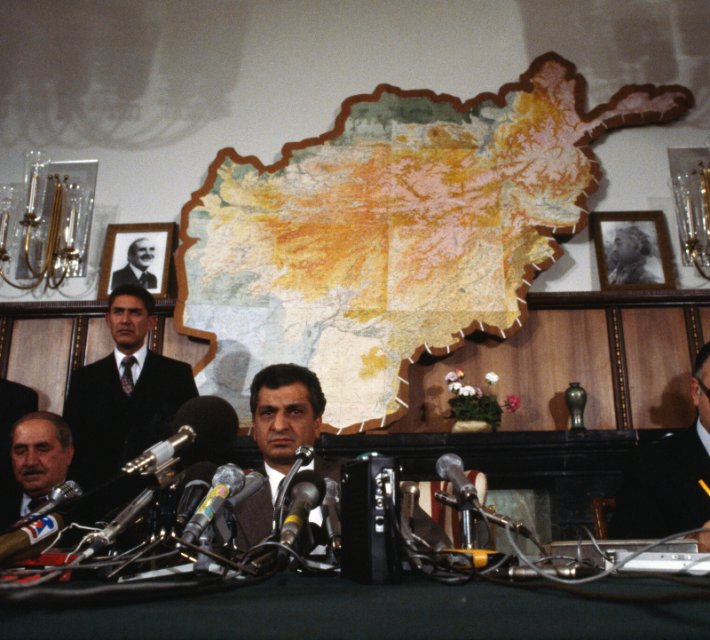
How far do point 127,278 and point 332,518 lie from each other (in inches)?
126

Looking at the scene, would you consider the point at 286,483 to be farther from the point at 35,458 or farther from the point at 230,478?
the point at 35,458

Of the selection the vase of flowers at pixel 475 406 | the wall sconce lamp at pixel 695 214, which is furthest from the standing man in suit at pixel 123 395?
the wall sconce lamp at pixel 695 214

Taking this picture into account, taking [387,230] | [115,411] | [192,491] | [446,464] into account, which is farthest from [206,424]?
[387,230]

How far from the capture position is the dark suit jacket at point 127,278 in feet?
13.8

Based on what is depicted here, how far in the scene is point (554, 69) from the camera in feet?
14.3

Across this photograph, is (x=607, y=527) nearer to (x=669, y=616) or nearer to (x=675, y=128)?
(x=669, y=616)

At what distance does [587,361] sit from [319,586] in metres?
3.26

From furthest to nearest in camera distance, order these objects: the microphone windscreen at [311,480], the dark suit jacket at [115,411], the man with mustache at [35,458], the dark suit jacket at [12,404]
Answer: the dark suit jacket at [12,404]
the dark suit jacket at [115,411]
the man with mustache at [35,458]
the microphone windscreen at [311,480]

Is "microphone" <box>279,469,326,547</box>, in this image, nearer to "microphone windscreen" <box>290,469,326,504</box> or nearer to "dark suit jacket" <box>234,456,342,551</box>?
"microphone windscreen" <box>290,469,326,504</box>

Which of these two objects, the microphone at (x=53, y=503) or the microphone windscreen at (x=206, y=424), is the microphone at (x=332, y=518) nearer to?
the microphone windscreen at (x=206, y=424)

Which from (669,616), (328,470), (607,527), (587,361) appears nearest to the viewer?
(669,616)

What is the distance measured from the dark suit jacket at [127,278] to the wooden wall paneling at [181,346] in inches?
10.3

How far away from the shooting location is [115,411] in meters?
3.35

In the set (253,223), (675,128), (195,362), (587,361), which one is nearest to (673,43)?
(675,128)
